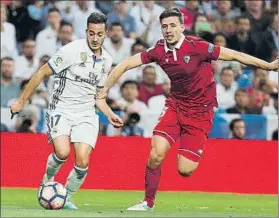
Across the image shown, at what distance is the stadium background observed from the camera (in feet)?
50.7

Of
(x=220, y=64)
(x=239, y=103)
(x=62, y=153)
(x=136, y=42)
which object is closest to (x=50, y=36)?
(x=136, y=42)

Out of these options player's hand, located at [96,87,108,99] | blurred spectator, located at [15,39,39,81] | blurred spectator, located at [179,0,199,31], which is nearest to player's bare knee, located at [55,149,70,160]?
player's hand, located at [96,87,108,99]

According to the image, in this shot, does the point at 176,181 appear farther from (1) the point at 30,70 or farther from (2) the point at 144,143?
(1) the point at 30,70

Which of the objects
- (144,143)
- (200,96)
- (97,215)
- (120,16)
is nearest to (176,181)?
(144,143)

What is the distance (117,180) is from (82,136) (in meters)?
4.87

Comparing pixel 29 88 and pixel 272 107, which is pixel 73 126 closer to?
pixel 29 88

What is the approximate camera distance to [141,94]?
16438mm

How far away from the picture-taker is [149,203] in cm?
1081

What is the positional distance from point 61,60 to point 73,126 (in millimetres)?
774

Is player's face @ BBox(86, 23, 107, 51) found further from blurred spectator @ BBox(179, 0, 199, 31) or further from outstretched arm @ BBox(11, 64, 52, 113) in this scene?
blurred spectator @ BBox(179, 0, 199, 31)

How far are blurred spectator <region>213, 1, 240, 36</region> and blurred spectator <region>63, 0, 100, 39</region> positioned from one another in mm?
2624

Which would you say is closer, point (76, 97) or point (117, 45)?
point (76, 97)

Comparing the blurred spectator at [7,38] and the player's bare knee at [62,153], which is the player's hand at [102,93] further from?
the blurred spectator at [7,38]

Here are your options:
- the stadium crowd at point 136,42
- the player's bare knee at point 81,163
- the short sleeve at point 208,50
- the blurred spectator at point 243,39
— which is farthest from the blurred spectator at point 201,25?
the player's bare knee at point 81,163
